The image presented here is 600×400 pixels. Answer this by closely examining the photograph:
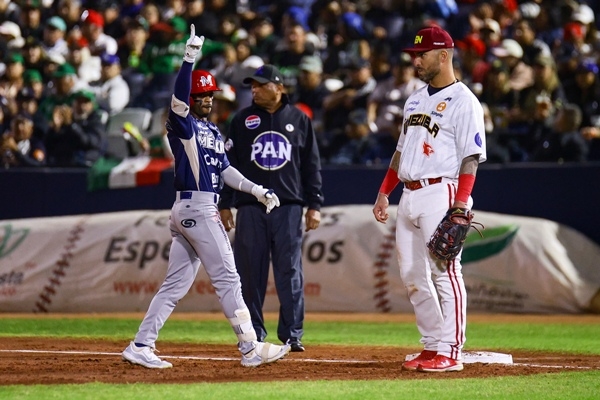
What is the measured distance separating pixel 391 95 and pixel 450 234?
26.8 ft

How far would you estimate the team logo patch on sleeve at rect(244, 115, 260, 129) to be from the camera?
8995 millimetres

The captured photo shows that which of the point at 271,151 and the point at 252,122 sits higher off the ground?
the point at 252,122

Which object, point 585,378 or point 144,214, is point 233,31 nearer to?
point 144,214

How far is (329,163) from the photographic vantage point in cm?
1420

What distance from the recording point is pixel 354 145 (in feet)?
47.5

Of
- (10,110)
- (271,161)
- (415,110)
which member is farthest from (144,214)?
(415,110)

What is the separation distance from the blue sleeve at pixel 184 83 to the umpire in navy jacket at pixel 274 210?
190cm

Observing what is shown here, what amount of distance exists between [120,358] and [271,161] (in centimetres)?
205

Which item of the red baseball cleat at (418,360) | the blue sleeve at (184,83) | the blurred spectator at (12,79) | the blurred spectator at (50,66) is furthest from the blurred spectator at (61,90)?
the red baseball cleat at (418,360)

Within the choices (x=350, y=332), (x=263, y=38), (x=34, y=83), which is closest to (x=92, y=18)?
(x=34, y=83)

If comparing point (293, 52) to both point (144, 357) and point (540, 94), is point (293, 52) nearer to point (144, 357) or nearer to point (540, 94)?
point (540, 94)

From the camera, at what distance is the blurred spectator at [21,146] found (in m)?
15.2

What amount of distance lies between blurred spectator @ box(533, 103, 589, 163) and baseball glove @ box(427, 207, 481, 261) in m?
6.65

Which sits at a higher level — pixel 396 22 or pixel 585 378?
pixel 396 22
